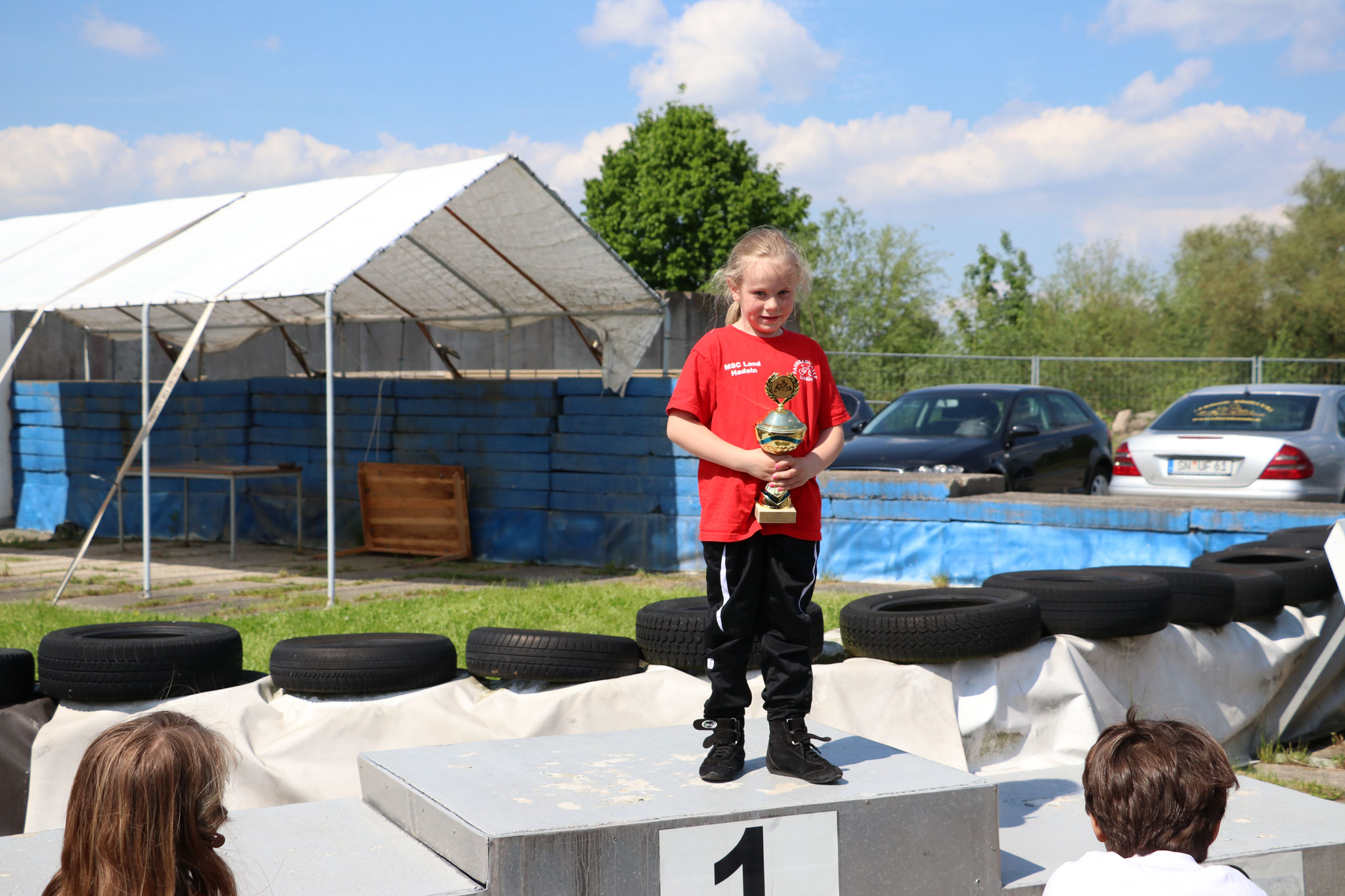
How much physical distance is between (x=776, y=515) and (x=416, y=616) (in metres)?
5.41

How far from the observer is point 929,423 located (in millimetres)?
11453

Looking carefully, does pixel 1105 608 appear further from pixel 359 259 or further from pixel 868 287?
pixel 868 287

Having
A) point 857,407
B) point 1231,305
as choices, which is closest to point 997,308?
point 1231,305

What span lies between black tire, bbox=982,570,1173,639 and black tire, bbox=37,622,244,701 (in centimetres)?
335

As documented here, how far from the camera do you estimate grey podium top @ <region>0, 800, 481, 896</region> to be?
108 inches

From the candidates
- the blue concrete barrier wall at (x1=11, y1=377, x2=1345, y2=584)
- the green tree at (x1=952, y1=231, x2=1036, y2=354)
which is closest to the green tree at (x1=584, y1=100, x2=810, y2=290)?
the green tree at (x1=952, y1=231, x2=1036, y2=354)

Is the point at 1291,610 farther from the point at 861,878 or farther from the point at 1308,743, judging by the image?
the point at 861,878

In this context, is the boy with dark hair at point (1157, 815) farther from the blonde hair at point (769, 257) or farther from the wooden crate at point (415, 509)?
the wooden crate at point (415, 509)

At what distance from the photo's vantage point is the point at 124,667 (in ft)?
14.0

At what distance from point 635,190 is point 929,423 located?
34200mm

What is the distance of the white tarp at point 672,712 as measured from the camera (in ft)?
13.8

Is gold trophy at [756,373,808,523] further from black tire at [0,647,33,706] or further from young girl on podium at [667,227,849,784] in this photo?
black tire at [0,647,33,706]

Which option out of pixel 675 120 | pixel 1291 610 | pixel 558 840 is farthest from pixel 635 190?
pixel 558 840

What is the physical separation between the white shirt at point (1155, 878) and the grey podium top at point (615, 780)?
1129 millimetres
